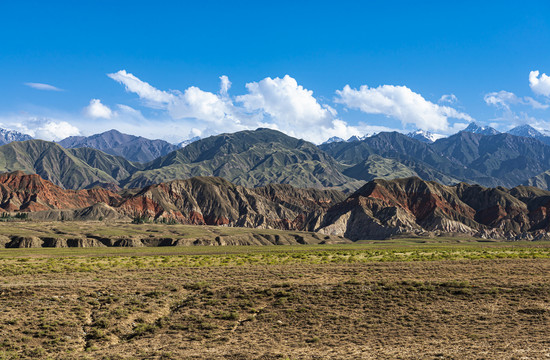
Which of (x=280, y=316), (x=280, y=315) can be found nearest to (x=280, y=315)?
(x=280, y=315)

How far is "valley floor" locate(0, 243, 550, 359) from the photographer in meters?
27.5

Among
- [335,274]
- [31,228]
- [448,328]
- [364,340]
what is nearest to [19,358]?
[364,340]

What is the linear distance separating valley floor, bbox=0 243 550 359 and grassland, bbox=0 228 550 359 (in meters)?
0.08

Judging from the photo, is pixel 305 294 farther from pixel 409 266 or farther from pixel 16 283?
pixel 16 283

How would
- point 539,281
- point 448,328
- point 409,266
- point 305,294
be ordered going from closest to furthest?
1. point 448,328
2. point 305,294
3. point 539,281
4. point 409,266

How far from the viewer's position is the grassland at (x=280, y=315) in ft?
90.1

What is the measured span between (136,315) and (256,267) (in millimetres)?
24908

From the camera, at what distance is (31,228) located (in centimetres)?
17100

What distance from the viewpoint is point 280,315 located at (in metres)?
34.7

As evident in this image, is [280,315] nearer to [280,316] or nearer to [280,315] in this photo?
[280,315]

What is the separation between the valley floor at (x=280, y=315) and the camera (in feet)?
90.1

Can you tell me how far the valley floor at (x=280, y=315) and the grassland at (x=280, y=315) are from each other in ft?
0.28

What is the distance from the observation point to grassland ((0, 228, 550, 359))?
27.5m

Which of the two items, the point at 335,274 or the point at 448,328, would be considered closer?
the point at 448,328
